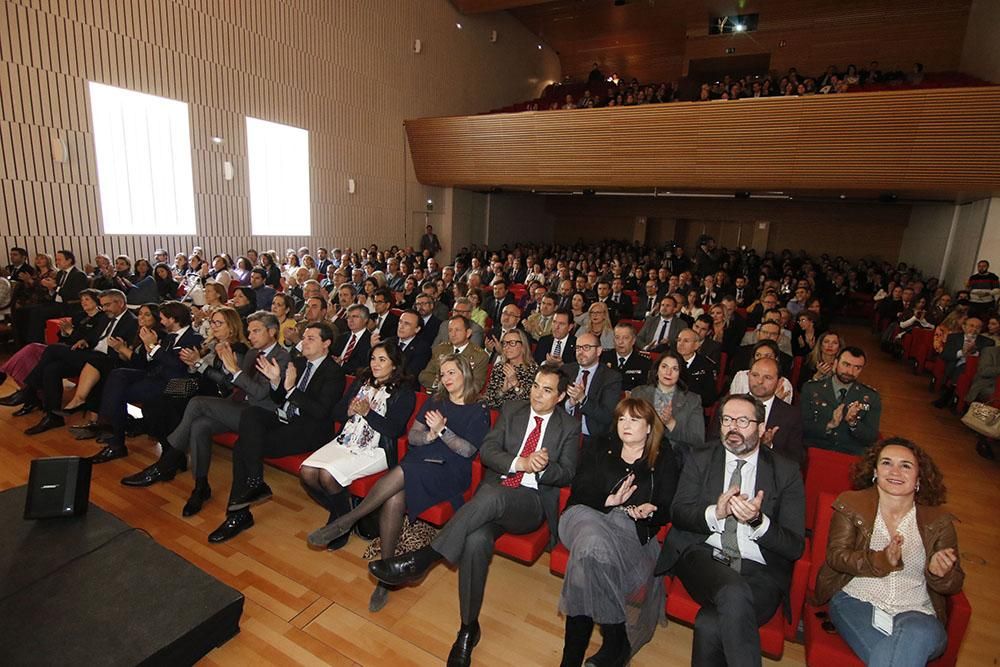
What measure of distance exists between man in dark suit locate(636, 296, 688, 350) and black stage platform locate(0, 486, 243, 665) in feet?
14.0

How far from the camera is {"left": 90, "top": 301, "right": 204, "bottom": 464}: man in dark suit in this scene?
3605 millimetres

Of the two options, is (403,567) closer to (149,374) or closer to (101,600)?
(101,600)

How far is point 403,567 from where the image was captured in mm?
2246

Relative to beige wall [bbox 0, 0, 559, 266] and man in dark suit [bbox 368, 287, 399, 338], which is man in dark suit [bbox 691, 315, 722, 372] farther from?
beige wall [bbox 0, 0, 559, 266]

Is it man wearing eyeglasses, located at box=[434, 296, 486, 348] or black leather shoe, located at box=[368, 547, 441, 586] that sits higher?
man wearing eyeglasses, located at box=[434, 296, 486, 348]

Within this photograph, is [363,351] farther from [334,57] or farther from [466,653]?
[334,57]

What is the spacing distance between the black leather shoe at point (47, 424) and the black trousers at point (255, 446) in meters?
2.29

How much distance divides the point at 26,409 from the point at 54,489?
100 inches

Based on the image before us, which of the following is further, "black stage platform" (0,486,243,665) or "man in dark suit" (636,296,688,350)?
"man in dark suit" (636,296,688,350)

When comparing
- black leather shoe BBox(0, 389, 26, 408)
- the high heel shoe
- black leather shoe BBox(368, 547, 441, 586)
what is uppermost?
black leather shoe BBox(368, 547, 441, 586)

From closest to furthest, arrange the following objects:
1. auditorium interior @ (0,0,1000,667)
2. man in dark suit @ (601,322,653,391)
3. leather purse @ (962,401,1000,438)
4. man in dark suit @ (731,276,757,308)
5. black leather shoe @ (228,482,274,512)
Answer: auditorium interior @ (0,0,1000,667) < black leather shoe @ (228,482,274,512) < man in dark suit @ (601,322,653,391) < leather purse @ (962,401,1000,438) < man in dark suit @ (731,276,757,308)

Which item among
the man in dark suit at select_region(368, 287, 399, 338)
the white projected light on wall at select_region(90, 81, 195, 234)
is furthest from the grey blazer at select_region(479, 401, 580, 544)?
the white projected light on wall at select_region(90, 81, 195, 234)

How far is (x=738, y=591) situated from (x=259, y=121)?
1026 centimetres

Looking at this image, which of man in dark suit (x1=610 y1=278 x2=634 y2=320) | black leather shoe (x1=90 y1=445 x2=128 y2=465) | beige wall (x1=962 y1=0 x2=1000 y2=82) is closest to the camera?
black leather shoe (x1=90 y1=445 x2=128 y2=465)
